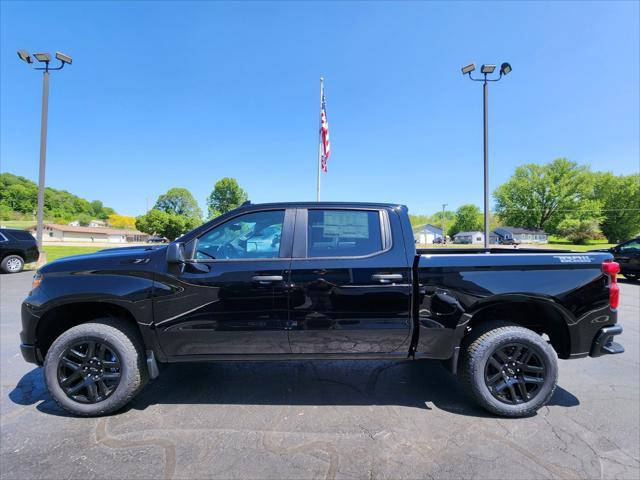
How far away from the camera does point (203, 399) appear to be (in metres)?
3.14

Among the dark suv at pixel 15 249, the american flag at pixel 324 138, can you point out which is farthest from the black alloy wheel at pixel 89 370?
the dark suv at pixel 15 249

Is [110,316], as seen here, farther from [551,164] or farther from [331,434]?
[551,164]

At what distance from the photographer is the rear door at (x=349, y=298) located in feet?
9.21

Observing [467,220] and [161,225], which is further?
[467,220]

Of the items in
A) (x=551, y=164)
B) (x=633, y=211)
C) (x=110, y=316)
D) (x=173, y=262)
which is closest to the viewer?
(x=173, y=262)

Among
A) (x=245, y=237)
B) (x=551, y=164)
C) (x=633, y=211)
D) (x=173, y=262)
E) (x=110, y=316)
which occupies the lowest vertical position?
(x=110, y=316)

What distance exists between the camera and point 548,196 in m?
65.8

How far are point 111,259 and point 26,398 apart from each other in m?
1.68

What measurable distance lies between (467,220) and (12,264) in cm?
11923

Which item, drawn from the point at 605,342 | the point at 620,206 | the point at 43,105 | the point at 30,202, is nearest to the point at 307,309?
the point at 605,342

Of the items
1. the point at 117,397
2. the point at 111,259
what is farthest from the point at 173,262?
the point at 117,397

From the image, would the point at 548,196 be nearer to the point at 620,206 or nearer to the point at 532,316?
the point at 620,206

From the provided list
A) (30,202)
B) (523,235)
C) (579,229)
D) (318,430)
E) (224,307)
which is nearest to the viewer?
(318,430)

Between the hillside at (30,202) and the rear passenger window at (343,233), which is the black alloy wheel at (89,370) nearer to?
the rear passenger window at (343,233)
